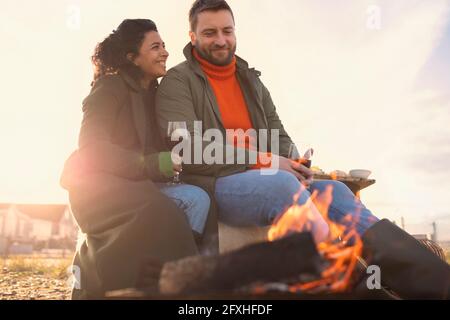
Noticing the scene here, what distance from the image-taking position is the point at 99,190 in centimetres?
279

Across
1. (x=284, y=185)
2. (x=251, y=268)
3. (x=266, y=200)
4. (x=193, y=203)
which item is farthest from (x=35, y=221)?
(x=251, y=268)

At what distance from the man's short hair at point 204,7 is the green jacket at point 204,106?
0.24 metres

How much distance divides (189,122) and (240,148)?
1.50 ft

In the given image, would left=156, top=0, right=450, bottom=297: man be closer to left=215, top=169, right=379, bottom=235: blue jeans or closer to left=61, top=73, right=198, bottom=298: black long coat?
left=215, top=169, right=379, bottom=235: blue jeans

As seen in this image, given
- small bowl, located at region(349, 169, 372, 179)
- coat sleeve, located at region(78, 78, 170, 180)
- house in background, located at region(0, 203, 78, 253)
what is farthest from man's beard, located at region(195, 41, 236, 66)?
house in background, located at region(0, 203, 78, 253)

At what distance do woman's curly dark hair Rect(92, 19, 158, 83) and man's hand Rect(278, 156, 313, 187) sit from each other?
4.44 ft

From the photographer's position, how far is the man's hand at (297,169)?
308cm

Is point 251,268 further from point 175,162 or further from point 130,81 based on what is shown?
point 130,81

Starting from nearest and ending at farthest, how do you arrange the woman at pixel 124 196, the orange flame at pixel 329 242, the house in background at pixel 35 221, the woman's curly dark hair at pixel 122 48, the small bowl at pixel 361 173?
the orange flame at pixel 329 242
the woman at pixel 124 196
the woman's curly dark hair at pixel 122 48
the small bowl at pixel 361 173
the house in background at pixel 35 221

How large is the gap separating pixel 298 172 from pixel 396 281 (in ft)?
3.06

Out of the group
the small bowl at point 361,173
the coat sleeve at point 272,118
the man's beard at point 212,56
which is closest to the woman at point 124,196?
the man's beard at point 212,56

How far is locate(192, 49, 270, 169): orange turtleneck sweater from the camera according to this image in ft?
11.9

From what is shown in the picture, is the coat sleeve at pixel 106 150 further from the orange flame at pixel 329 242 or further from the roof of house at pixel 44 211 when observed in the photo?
the roof of house at pixel 44 211
